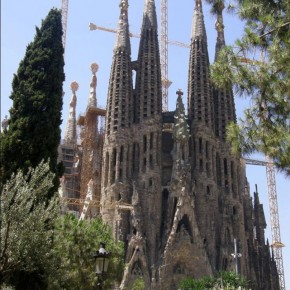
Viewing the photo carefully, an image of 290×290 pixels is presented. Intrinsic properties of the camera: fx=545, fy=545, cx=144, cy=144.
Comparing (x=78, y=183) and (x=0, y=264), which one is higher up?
(x=78, y=183)

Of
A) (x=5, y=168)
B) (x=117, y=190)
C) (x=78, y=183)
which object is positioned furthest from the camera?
(x=78, y=183)

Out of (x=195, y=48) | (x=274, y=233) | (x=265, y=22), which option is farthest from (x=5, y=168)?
(x=274, y=233)

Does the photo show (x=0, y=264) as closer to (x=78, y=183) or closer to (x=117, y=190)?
(x=117, y=190)

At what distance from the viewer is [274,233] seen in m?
66.5

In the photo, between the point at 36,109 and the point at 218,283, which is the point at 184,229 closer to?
the point at 218,283

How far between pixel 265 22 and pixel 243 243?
3238 centimetres

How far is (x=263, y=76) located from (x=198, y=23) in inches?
1523

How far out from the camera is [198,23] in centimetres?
4962

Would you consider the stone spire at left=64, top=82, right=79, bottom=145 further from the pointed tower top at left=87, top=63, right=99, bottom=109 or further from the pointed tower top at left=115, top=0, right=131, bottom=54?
the pointed tower top at left=115, top=0, right=131, bottom=54

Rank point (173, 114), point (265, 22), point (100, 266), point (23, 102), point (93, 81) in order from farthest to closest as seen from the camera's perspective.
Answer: point (93, 81) → point (173, 114) → point (23, 102) → point (265, 22) → point (100, 266)

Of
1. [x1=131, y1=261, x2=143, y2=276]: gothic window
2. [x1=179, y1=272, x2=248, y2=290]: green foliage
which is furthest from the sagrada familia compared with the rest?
[x1=179, y1=272, x2=248, y2=290]: green foliage

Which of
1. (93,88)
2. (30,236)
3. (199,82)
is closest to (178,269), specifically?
(199,82)

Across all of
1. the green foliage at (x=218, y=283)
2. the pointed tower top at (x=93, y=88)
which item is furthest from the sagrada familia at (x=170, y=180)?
the pointed tower top at (x=93, y=88)

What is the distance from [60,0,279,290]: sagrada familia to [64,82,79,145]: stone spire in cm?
1357
